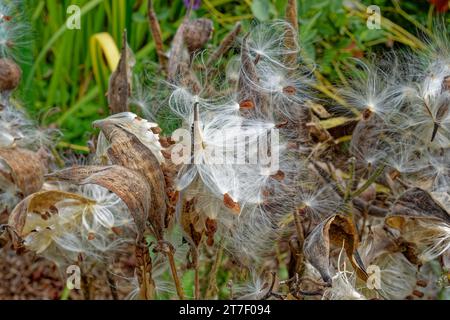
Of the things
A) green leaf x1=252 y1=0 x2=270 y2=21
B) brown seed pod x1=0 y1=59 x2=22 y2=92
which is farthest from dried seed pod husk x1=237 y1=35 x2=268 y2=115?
green leaf x1=252 y1=0 x2=270 y2=21

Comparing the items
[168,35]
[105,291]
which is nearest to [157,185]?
[105,291]

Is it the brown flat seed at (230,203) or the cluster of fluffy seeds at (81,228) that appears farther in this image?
the cluster of fluffy seeds at (81,228)

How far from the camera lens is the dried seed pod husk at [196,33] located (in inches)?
59.3

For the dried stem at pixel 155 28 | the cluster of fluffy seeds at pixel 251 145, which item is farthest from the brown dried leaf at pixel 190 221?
the dried stem at pixel 155 28

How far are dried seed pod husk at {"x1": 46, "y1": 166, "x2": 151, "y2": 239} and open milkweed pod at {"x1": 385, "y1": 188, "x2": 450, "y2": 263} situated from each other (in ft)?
1.51

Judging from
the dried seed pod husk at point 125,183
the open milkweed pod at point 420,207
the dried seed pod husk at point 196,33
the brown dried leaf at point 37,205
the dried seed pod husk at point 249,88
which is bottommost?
the open milkweed pod at point 420,207

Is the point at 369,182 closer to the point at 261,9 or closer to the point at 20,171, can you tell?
the point at 20,171

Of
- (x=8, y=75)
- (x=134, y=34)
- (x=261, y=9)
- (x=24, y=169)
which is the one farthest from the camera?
(x=134, y=34)

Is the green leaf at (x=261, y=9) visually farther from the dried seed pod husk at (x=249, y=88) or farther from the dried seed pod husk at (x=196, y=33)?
the dried seed pod husk at (x=249, y=88)

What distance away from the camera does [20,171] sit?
4.16ft

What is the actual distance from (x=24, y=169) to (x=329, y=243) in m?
0.55

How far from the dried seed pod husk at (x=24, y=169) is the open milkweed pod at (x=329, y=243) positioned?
499 millimetres

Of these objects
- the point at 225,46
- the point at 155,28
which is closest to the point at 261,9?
the point at 155,28
